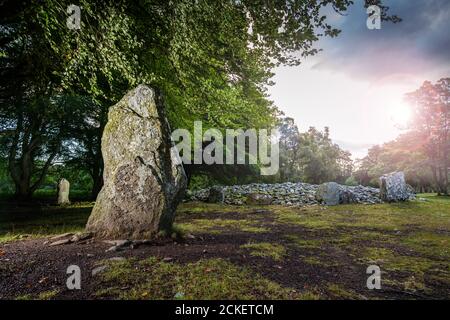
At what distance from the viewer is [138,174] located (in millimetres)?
5699

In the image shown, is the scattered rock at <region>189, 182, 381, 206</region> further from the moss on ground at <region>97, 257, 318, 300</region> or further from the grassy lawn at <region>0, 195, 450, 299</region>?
the moss on ground at <region>97, 257, 318, 300</region>

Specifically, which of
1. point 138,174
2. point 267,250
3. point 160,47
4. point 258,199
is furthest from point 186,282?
point 258,199

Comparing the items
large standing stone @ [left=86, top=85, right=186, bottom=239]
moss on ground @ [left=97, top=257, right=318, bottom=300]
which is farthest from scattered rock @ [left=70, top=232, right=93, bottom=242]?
moss on ground @ [left=97, top=257, right=318, bottom=300]

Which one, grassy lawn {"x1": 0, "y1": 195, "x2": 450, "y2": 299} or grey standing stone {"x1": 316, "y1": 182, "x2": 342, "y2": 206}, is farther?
grey standing stone {"x1": 316, "y1": 182, "x2": 342, "y2": 206}

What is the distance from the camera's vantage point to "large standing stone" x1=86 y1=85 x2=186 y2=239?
5.48m

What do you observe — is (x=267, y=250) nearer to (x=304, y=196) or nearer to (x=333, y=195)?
(x=333, y=195)

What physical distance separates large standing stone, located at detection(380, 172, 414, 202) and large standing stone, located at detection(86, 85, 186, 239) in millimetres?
14005

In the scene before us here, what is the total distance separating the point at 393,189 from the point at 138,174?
15.3m

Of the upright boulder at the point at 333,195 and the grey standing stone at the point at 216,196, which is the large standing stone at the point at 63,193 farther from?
the upright boulder at the point at 333,195

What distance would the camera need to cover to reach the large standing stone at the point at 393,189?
15.6 m

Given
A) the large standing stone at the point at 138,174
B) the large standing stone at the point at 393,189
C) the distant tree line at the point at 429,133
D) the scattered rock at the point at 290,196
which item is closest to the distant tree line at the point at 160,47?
the large standing stone at the point at 138,174

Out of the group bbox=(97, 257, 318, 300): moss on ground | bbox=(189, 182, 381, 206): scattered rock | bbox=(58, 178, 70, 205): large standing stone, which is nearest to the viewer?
bbox=(97, 257, 318, 300): moss on ground

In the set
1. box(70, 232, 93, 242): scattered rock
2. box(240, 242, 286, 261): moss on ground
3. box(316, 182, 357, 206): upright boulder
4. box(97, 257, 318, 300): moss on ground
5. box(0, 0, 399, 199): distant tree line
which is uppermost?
box(0, 0, 399, 199): distant tree line

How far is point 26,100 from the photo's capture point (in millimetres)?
13867
